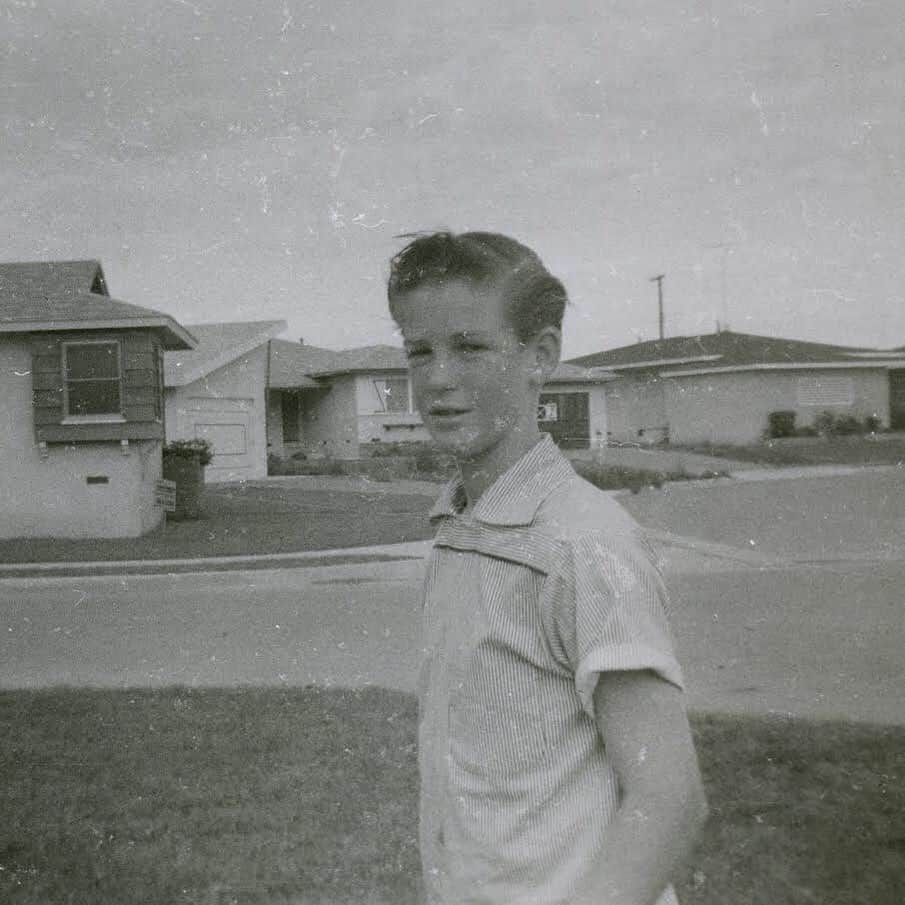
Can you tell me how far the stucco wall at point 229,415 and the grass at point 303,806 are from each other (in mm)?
15543

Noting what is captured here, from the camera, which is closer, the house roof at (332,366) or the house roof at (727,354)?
the house roof at (332,366)

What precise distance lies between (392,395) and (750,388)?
31.0ft

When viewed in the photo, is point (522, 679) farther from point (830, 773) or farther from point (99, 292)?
point (99, 292)

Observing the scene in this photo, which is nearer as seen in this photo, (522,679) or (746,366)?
(522,679)

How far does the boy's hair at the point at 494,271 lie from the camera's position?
136 cm

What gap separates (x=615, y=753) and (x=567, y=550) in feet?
0.69

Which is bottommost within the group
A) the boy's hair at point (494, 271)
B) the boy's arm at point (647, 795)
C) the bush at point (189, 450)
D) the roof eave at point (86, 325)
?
the boy's arm at point (647, 795)

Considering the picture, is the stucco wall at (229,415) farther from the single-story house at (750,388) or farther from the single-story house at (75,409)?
the single-story house at (750,388)

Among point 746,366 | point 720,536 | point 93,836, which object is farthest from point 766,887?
point 746,366

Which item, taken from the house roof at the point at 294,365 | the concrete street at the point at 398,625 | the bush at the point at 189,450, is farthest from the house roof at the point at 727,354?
the concrete street at the point at 398,625

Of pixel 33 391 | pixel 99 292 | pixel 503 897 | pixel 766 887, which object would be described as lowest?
pixel 766 887

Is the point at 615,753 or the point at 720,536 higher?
the point at 615,753

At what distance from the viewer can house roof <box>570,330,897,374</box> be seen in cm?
2900

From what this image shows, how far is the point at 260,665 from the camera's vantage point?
269 inches
